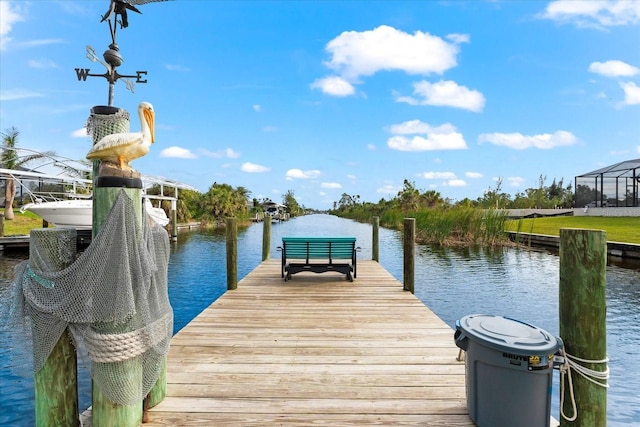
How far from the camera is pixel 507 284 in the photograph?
1024 cm

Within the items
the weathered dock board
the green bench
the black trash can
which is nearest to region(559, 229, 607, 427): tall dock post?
the black trash can

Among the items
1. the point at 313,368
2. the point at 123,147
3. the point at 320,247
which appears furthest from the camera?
the point at 320,247

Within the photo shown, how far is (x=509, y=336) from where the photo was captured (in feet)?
7.11

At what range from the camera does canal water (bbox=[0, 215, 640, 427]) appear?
4.00 metres

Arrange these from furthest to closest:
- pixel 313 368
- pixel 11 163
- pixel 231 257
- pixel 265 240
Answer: pixel 11 163, pixel 265 240, pixel 231 257, pixel 313 368

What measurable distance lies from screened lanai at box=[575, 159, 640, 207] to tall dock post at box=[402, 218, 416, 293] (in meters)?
33.1

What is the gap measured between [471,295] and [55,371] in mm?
8714

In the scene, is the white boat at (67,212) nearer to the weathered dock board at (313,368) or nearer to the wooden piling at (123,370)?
the weathered dock board at (313,368)

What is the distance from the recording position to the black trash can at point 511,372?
205 cm

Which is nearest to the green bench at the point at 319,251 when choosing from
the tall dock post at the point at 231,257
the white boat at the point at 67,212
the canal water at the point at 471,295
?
the tall dock post at the point at 231,257

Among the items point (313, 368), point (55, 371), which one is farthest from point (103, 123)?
point (313, 368)

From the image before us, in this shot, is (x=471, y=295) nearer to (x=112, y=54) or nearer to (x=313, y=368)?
(x=313, y=368)

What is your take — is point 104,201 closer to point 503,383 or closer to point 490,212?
point 503,383

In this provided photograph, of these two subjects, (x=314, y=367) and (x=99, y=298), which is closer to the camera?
(x=99, y=298)
